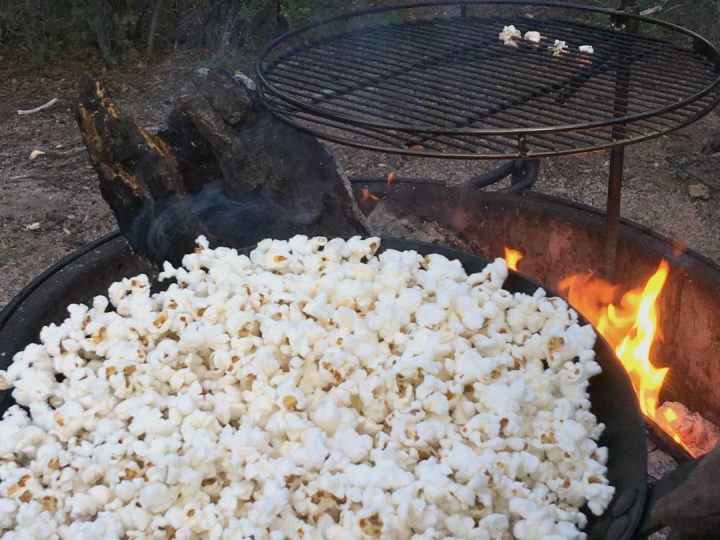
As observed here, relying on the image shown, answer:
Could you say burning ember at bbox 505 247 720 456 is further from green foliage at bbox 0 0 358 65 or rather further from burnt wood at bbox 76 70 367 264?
green foliage at bbox 0 0 358 65

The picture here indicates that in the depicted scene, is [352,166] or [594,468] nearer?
[594,468]

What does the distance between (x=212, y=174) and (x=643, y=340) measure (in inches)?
60.6

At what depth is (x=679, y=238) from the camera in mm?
3525

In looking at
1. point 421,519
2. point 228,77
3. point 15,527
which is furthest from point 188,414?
point 228,77

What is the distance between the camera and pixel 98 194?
4062 millimetres

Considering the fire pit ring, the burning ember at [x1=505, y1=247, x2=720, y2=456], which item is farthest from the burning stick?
the fire pit ring

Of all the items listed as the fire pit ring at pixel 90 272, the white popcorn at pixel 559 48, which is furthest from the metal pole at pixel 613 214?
the white popcorn at pixel 559 48

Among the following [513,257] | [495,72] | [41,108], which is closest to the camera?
[495,72]

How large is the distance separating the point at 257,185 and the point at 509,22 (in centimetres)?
115

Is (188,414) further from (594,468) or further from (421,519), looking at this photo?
(594,468)

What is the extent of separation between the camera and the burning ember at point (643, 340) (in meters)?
2.42

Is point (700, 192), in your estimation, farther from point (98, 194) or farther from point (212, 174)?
point (98, 194)

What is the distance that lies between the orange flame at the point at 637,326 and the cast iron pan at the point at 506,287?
0.66m

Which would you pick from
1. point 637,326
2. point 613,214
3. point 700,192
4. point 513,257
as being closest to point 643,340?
point 637,326
